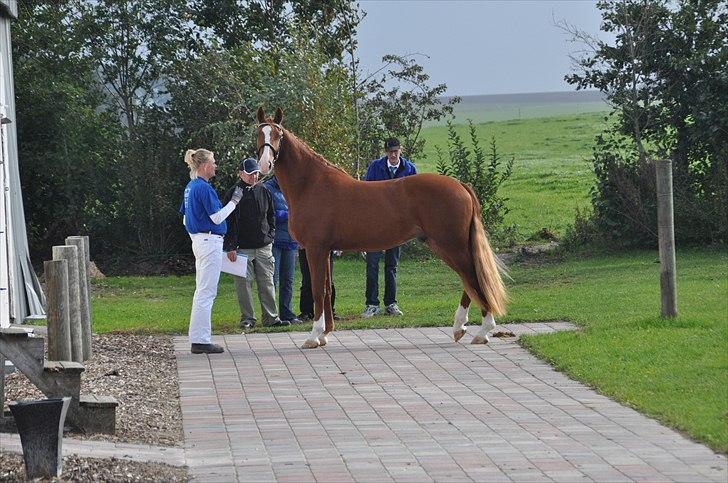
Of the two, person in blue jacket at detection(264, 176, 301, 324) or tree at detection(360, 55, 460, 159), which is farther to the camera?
tree at detection(360, 55, 460, 159)

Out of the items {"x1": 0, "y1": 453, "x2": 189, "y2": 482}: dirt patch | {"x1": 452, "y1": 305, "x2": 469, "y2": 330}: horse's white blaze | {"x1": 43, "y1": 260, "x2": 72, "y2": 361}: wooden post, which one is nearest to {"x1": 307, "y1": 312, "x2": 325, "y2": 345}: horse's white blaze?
{"x1": 452, "y1": 305, "x2": 469, "y2": 330}: horse's white blaze

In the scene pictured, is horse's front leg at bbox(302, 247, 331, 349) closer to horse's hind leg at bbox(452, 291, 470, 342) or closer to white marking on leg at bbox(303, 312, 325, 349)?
white marking on leg at bbox(303, 312, 325, 349)

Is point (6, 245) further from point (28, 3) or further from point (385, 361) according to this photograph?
point (28, 3)

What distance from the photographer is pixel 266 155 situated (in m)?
12.4

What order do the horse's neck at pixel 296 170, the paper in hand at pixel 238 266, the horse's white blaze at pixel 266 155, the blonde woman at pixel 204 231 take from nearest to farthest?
the blonde woman at pixel 204 231
the horse's white blaze at pixel 266 155
the horse's neck at pixel 296 170
the paper in hand at pixel 238 266

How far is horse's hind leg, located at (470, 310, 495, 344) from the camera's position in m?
12.5

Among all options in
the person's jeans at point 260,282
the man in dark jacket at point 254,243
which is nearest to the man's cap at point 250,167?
the man in dark jacket at point 254,243

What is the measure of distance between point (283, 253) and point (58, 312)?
5.06 m

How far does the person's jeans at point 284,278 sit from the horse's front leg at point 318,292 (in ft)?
5.20

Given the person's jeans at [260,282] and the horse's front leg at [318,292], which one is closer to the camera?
the horse's front leg at [318,292]

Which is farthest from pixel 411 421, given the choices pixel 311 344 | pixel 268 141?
pixel 268 141

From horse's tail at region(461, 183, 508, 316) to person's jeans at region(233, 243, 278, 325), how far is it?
267 centimetres

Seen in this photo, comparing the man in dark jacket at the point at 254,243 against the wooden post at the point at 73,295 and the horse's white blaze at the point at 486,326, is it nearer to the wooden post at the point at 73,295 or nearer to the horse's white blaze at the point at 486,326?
the horse's white blaze at the point at 486,326

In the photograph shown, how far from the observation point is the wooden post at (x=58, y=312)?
9.73 m
